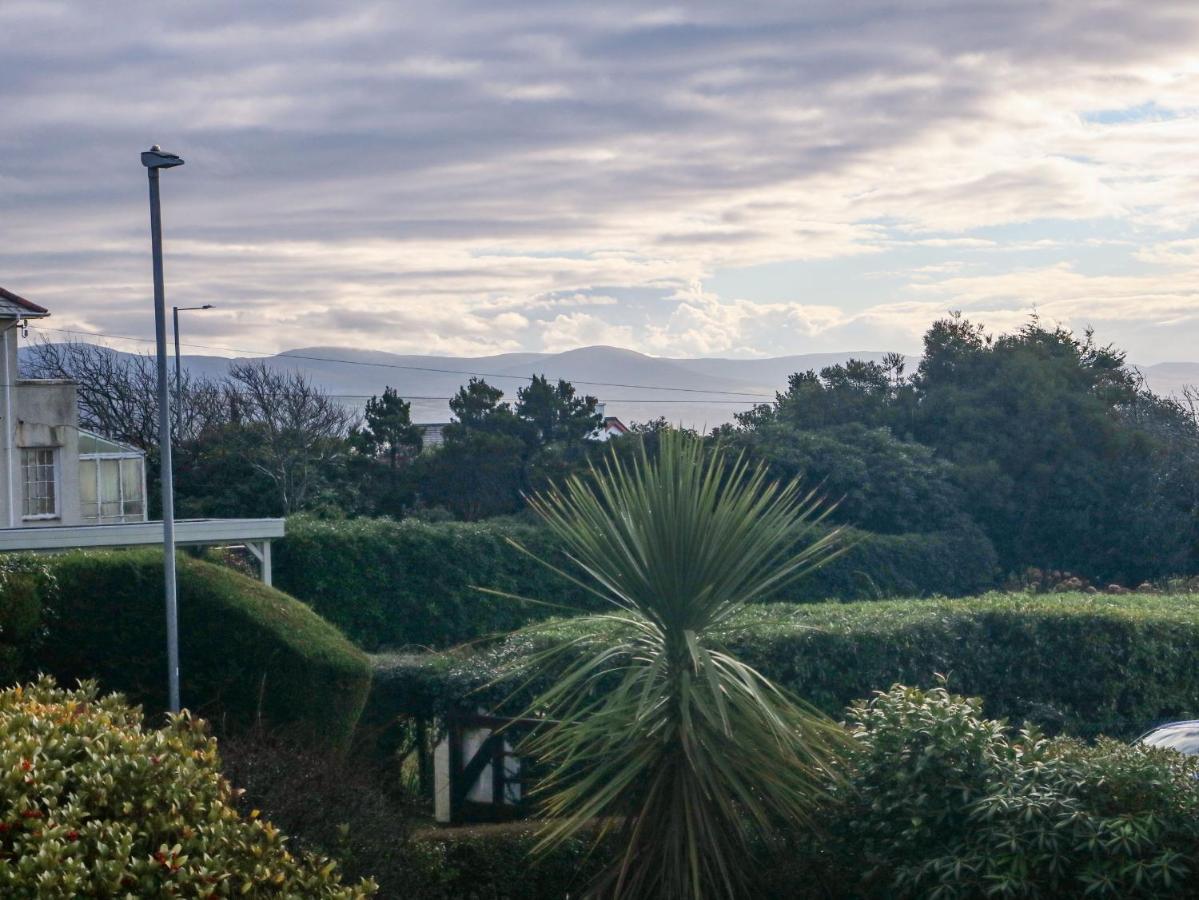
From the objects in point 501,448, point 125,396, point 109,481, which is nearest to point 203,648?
point 501,448

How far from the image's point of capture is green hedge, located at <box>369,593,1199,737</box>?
12.0 m

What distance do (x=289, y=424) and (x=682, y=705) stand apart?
34487 mm

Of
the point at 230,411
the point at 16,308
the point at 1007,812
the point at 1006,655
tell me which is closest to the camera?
the point at 1007,812

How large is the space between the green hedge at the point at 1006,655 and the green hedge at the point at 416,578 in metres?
5.51

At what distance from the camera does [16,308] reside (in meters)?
25.3

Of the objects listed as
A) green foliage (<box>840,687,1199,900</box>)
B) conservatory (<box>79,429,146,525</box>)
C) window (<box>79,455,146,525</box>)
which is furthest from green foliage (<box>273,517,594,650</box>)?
green foliage (<box>840,687,1199,900</box>)

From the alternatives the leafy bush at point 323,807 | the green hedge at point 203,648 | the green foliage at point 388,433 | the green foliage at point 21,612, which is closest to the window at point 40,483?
the green foliage at point 388,433

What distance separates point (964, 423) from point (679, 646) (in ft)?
90.8

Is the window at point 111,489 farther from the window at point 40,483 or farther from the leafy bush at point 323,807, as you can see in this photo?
the leafy bush at point 323,807

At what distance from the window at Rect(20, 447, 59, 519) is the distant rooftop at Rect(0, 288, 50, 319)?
4.70m

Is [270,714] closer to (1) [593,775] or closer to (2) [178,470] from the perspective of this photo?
(1) [593,775]

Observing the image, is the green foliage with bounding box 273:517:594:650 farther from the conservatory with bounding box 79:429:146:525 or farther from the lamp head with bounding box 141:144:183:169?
the conservatory with bounding box 79:429:146:525

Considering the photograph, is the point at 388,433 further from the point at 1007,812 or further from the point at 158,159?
the point at 1007,812

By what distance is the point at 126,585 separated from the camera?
368 inches
